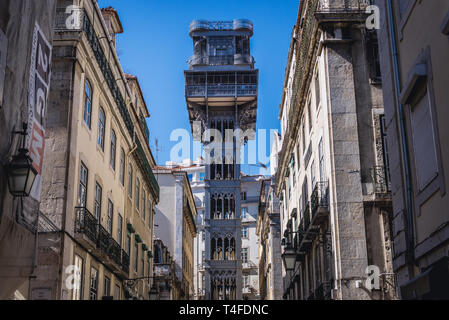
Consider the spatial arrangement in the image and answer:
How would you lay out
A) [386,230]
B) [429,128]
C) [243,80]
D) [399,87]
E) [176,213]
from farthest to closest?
[243,80] < [176,213] < [386,230] < [399,87] < [429,128]

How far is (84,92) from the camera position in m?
20.6

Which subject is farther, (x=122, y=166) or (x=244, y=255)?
(x=244, y=255)

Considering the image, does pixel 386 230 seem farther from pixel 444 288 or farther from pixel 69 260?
pixel 444 288

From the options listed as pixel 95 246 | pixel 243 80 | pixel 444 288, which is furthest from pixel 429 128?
pixel 243 80

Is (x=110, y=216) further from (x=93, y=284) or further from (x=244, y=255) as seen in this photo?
(x=244, y=255)

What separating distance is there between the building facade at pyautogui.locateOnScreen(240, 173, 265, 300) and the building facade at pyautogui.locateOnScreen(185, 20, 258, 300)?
10.7m

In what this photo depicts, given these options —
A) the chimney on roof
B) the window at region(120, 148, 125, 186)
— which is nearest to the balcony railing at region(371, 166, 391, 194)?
the window at region(120, 148, 125, 186)

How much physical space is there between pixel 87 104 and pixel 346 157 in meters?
8.22

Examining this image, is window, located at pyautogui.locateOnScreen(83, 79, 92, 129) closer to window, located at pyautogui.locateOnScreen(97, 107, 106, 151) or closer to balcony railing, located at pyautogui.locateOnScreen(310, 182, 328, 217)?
window, located at pyautogui.locateOnScreen(97, 107, 106, 151)

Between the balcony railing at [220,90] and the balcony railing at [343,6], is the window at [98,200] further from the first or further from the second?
the balcony railing at [220,90]

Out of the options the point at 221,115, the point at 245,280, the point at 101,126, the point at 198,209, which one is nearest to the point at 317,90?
the point at 101,126

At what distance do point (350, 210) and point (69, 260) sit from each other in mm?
8146

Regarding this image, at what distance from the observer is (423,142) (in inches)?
449

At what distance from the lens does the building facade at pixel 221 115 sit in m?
72.5
